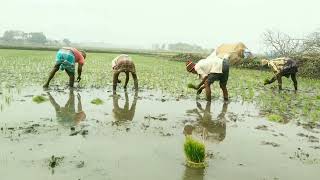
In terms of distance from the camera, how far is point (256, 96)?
13.6 meters

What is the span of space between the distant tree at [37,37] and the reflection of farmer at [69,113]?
114129 mm

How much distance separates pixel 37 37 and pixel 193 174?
123590 mm

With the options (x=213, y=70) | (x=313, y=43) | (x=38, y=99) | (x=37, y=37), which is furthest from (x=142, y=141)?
(x=37, y=37)

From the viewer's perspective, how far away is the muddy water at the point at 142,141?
18.6 ft

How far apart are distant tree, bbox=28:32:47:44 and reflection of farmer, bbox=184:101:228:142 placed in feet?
379

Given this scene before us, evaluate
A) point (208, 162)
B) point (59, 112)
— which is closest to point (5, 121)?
point (59, 112)

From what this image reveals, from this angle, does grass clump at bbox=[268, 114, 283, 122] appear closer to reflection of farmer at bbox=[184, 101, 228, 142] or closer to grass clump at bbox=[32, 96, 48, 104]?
reflection of farmer at bbox=[184, 101, 228, 142]

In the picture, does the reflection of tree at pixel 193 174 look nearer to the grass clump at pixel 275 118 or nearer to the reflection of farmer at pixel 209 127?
the reflection of farmer at pixel 209 127

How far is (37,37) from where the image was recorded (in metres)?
123

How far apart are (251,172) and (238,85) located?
1098 cm

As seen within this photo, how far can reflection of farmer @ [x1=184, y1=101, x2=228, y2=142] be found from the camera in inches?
308

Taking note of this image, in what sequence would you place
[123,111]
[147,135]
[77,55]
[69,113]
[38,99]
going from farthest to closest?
[77,55], [38,99], [123,111], [69,113], [147,135]

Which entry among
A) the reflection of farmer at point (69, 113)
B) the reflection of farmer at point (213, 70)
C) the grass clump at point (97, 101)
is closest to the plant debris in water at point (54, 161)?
the reflection of farmer at point (69, 113)

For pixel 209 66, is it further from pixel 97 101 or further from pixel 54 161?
pixel 54 161
